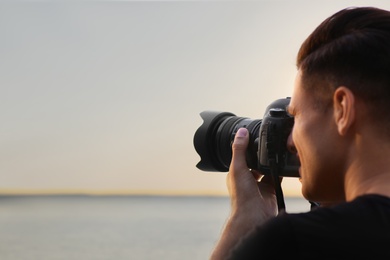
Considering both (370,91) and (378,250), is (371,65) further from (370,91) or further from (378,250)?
(378,250)

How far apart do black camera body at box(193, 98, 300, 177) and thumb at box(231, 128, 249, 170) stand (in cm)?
1

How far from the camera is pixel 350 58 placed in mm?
860

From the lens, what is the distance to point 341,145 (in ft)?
2.88

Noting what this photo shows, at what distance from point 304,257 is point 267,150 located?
303 millimetres

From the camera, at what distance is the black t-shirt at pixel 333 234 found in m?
0.81

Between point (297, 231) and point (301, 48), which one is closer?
point (297, 231)

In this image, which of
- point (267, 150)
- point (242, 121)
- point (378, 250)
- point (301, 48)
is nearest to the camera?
point (378, 250)

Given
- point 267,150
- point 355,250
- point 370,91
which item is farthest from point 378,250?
point 267,150

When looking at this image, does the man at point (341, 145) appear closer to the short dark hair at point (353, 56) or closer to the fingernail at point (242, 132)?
the short dark hair at point (353, 56)

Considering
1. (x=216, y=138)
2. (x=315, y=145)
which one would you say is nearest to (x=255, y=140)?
(x=216, y=138)

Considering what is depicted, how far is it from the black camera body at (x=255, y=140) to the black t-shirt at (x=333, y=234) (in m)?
0.27

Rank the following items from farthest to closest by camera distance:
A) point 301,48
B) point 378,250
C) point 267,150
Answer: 1. point 267,150
2. point 301,48
3. point 378,250

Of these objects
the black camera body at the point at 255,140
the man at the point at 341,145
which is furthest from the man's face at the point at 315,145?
the black camera body at the point at 255,140

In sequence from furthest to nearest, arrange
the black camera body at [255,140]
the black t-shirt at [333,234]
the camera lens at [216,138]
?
the camera lens at [216,138] → the black camera body at [255,140] → the black t-shirt at [333,234]
